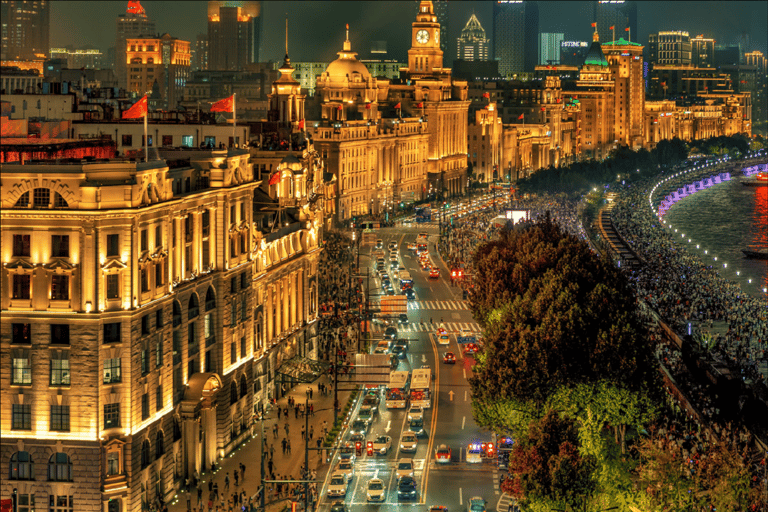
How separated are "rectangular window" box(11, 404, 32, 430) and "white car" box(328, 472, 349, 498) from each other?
1459cm

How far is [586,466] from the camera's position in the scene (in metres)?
55.2

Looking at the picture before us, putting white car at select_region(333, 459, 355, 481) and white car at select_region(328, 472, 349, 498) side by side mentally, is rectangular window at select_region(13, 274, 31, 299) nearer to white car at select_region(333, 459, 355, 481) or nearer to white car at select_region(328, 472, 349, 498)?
white car at select_region(328, 472, 349, 498)

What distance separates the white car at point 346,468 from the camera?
2569 inches

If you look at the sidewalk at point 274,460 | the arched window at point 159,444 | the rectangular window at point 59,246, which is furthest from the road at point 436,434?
the rectangular window at point 59,246

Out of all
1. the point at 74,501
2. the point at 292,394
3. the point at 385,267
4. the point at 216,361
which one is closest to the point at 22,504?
the point at 74,501

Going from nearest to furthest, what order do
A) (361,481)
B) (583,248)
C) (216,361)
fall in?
→ (361,481) → (216,361) → (583,248)

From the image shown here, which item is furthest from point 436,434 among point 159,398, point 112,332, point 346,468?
point 112,332

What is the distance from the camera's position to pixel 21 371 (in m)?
56.9

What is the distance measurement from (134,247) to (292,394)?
91.8 ft

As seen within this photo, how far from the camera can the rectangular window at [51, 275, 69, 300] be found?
2226 inches

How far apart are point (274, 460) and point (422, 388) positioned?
14.5m

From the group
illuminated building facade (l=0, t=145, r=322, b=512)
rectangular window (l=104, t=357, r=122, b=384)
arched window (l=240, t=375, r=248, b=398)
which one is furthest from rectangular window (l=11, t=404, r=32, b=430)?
arched window (l=240, t=375, r=248, b=398)

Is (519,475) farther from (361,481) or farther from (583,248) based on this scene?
(583,248)

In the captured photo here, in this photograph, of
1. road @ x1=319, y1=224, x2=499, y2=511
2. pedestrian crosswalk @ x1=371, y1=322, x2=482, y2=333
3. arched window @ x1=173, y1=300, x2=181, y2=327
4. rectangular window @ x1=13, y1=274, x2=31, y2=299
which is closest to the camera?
rectangular window @ x1=13, y1=274, x2=31, y2=299
